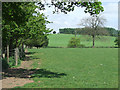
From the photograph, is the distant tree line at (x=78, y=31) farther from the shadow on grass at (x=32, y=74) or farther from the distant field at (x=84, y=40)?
the shadow on grass at (x=32, y=74)

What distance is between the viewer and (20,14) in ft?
36.0

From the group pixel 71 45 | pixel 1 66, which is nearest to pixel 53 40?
pixel 71 45

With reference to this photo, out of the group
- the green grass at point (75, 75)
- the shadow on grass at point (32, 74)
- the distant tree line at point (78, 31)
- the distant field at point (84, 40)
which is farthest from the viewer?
the distant tree line at point (78, 31)

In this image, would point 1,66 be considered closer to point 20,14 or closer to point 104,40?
point 20,14

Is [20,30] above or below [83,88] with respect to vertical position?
above

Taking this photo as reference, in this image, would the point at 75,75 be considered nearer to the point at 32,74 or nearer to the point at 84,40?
the point at 32,74

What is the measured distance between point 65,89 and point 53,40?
82.2 meters

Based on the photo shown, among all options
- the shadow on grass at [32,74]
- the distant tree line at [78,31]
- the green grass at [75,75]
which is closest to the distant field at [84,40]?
the distant tree line at [78,31]

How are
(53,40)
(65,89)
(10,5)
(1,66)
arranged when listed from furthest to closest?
(53,40) < (1,66) < (10,5) < (65,89)

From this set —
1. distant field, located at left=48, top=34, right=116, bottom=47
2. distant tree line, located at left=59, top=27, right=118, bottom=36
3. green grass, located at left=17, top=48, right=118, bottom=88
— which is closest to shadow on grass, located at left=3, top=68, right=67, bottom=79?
green grass, located at left=17, top=48, right=118, bottom=88

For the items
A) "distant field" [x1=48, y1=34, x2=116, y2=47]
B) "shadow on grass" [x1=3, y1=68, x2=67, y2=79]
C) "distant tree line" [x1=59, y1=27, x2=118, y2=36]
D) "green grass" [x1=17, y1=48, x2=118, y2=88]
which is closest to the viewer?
"green grass" [x1=17, y1=48, x2=118, y2=88]

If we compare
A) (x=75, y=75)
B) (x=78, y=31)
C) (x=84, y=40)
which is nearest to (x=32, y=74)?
(x=75, y=75)

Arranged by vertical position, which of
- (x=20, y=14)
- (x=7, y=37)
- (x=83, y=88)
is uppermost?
(x=20, y=14)

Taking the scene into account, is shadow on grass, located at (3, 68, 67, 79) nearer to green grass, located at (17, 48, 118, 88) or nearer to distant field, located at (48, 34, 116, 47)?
green grass, located at (17, 48, 118, 88)
